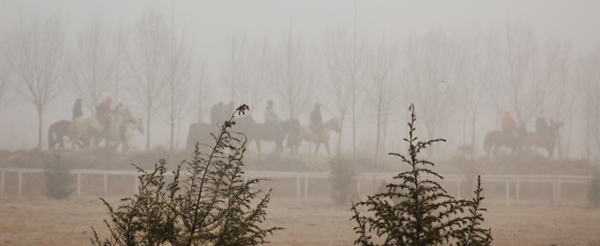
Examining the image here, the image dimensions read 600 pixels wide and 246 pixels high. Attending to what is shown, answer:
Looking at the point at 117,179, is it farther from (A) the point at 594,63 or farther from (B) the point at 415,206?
(A) the point at 594,63

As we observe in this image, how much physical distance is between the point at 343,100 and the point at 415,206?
2542 cm

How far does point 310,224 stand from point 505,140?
20285 mm

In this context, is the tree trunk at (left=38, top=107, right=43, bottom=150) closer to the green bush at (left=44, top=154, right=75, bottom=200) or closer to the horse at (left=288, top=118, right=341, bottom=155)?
the green bush at (left=44, top=154, right=75, bottom=200)

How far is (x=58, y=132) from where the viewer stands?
23.7 metres

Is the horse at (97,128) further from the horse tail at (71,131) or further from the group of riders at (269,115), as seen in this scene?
the group of riders at (269,115)

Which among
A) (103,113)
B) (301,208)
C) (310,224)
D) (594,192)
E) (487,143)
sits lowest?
(301,208)

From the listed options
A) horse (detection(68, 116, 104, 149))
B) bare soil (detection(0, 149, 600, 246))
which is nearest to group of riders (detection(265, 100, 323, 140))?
bare soil (detection(0, 149, 600, 246))

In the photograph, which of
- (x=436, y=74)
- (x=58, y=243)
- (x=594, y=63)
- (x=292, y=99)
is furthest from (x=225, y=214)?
(x=594, y=63)

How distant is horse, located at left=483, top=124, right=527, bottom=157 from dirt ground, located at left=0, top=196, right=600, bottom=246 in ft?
35.7

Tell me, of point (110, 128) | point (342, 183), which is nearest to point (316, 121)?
point (342, 183)

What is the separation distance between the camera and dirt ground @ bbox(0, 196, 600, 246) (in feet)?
28.1

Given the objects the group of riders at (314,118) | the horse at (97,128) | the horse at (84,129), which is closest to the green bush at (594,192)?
the group of riders at (314,118)

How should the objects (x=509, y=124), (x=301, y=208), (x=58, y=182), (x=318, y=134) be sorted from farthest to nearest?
1. (x=509, y=124)
2. (x=318, y=134)
3. (x=58, y=182)
4. (x=301, y=208)

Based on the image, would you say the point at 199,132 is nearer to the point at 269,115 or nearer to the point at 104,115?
the point at 269,115
